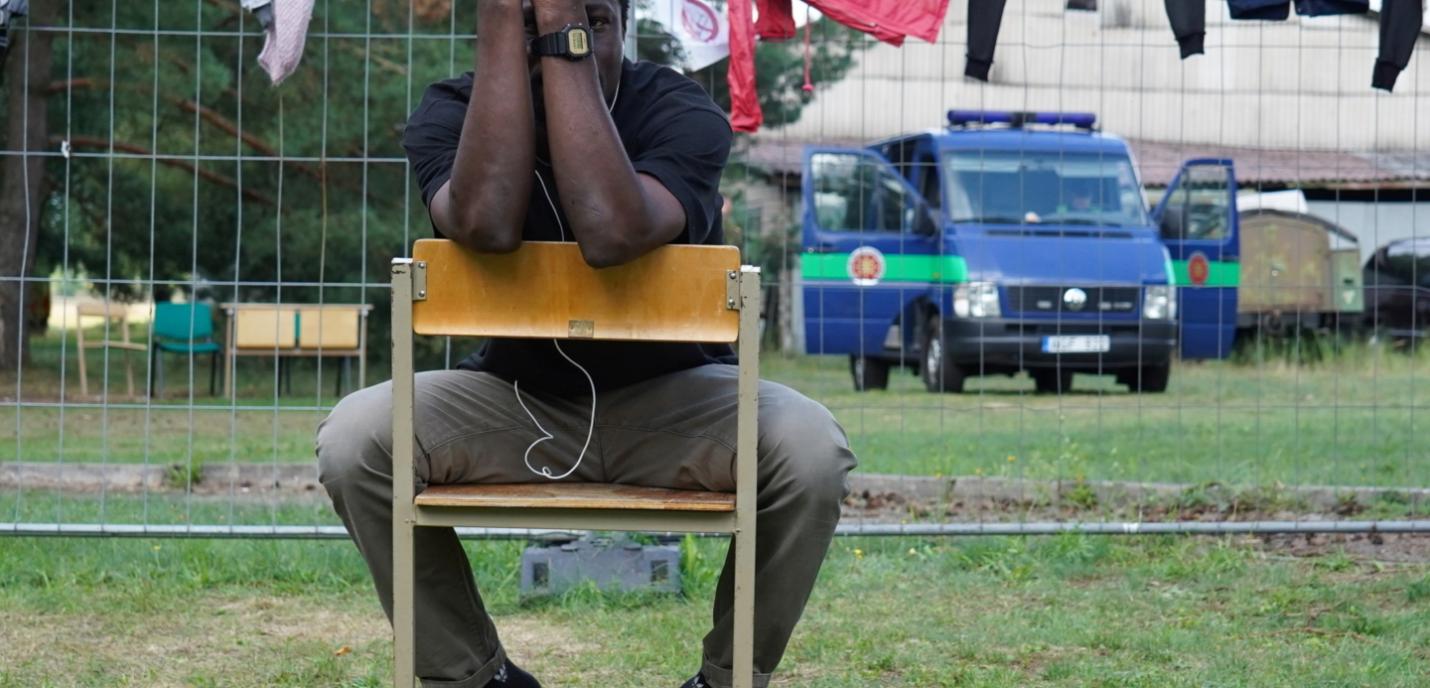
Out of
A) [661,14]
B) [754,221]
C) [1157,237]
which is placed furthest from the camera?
[754,221]

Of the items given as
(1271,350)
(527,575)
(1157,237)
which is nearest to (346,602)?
(527,575)

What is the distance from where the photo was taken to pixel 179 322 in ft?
51.2

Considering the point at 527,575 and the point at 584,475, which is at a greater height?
the point at 584,475

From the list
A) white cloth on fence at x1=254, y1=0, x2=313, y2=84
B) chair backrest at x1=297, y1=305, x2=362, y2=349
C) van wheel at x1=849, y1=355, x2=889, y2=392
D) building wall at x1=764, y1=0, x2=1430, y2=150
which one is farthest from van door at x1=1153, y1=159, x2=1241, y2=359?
white cloth on fence at x1=254, y1=0, x2=313, y2=84

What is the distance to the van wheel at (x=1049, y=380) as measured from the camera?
32.7 feet

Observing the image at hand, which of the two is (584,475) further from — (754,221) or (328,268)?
(328,268)

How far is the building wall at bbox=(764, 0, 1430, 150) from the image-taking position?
23.3 ft

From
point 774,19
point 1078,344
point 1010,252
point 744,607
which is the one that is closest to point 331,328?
point 1010,252

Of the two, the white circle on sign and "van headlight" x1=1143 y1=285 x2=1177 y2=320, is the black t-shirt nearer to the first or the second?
the white circle on sign

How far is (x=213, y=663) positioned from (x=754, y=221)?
35.9 feet

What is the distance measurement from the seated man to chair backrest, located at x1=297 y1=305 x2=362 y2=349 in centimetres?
1049

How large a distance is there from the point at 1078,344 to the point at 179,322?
9350mm

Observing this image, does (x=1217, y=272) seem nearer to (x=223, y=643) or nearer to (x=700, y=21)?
(x=700, y=21)

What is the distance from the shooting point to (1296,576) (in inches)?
207
